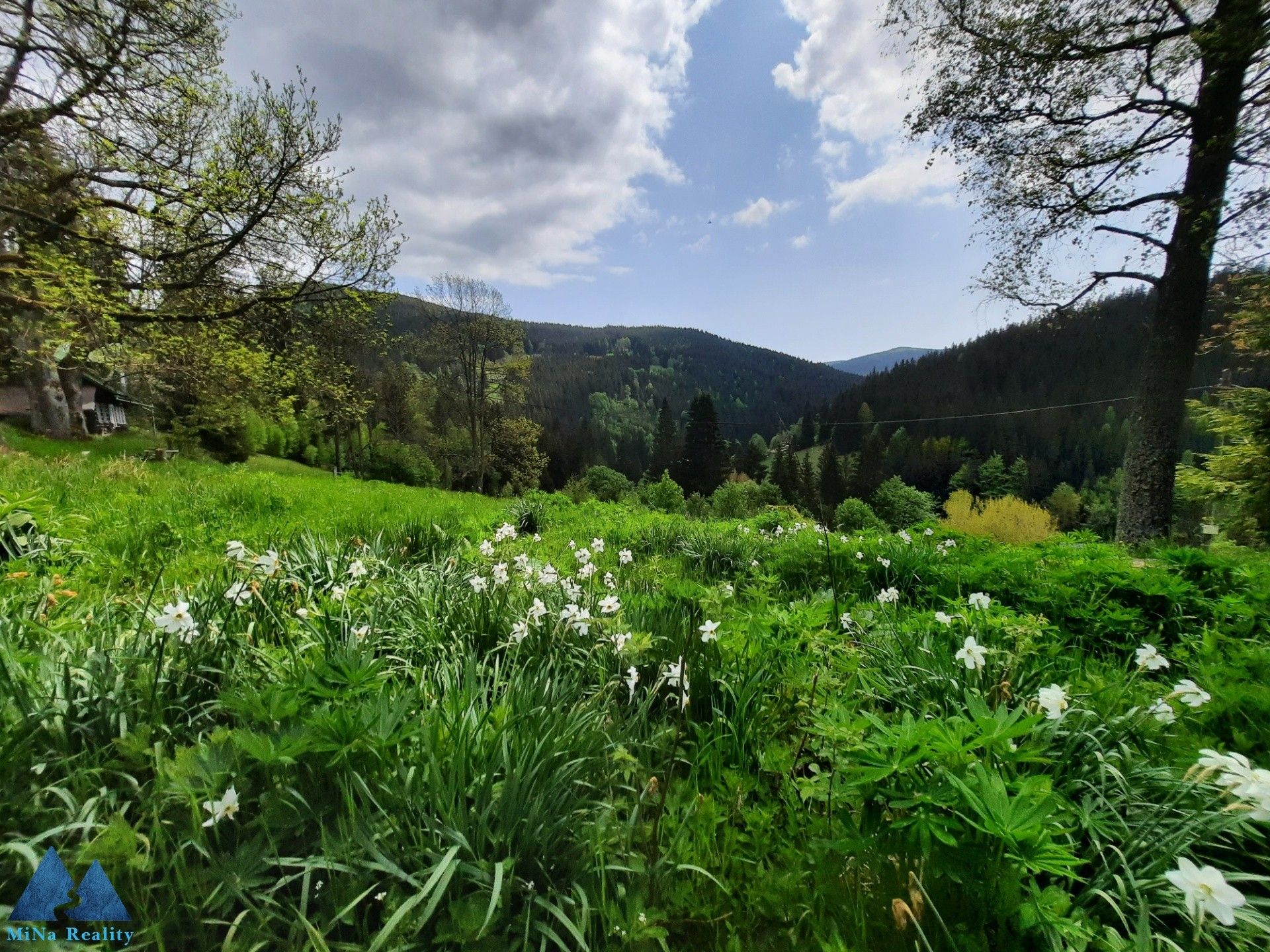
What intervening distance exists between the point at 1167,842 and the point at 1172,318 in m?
8.76

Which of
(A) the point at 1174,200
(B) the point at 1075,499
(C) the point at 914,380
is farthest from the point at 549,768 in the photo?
(C) the point at 914,380

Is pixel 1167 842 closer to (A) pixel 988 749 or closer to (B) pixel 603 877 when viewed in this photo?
(A) pixel 988 749

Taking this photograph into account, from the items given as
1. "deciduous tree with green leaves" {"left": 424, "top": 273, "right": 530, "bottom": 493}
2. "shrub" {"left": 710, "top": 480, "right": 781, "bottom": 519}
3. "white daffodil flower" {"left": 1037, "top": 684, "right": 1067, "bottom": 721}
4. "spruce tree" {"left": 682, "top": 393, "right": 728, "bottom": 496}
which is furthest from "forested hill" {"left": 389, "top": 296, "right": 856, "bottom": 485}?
"white daffodil flower" {"left": 1037, "top": 684, "right": 1067, "bottom": 721}

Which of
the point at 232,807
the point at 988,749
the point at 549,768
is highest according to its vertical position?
the point at 988,749

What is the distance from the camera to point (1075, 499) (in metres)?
46.0

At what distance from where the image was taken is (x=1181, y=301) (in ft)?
22.6

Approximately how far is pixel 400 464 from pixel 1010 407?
7808 cm

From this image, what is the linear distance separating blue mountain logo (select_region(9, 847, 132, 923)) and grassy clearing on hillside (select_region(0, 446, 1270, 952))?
1.6 inches

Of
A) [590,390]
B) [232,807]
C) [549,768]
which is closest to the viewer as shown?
[232,807]

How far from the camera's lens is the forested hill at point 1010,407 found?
57.2 metres

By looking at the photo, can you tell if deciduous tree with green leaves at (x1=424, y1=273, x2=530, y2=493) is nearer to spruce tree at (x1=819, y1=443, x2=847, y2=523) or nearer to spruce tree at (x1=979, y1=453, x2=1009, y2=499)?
spruce tree at (x1=819, y1=443, x2=847, y2=523)

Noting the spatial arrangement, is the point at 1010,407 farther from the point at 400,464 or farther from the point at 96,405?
the point at 96,405

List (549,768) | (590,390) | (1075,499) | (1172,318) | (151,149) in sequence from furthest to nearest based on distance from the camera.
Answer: (590,390)
(1075,499)
(151,149)
(1172,318)
(549,768)

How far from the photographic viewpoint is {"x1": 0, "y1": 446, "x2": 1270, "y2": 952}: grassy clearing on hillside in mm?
1208
